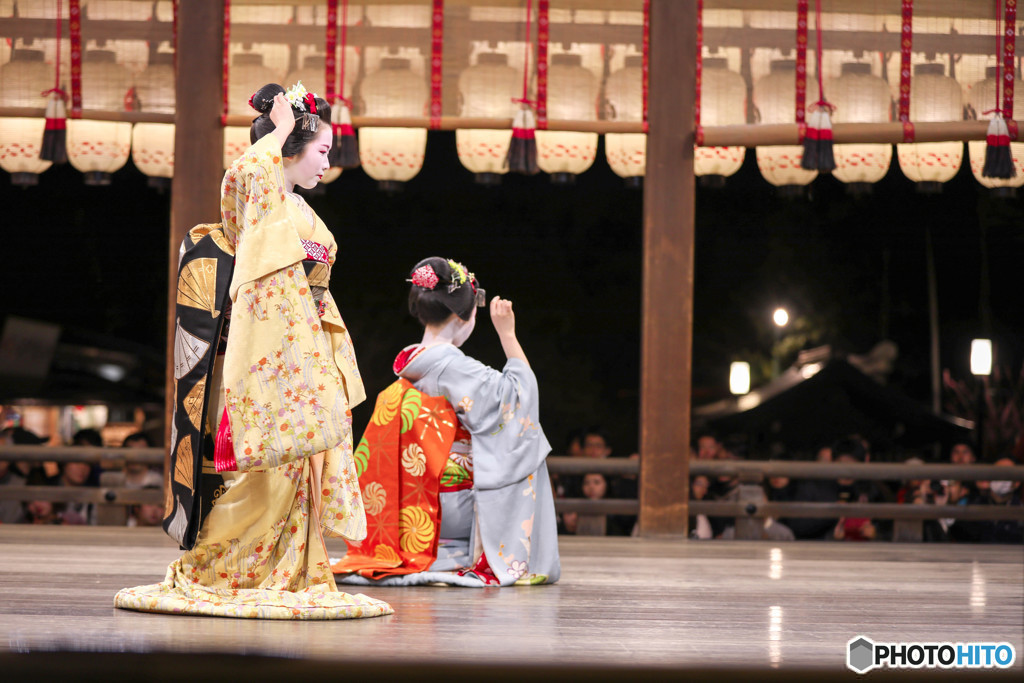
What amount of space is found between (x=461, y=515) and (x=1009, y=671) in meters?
2.62

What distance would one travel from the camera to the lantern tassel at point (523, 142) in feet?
18.5

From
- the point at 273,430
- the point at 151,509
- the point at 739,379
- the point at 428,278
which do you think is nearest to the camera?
the point at 273,430

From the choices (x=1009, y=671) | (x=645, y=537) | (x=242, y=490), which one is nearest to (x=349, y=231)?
(x=645, y=537)

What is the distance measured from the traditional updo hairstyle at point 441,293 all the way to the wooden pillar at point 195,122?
6.46 feet

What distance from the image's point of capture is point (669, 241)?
572 centimetres

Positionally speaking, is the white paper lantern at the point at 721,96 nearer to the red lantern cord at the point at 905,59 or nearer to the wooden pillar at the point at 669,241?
the wooden pillar at the point at 669,241

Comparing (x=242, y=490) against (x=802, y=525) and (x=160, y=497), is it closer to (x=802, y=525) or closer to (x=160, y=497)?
(x=160, y=497)

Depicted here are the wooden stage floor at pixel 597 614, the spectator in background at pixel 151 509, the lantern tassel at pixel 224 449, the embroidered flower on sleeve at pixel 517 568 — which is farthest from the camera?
the spectator in background at pixel 151 509

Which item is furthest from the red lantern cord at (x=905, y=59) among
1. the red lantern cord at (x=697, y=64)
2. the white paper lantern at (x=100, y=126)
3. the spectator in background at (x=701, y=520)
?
the white paper lantern at (x=100, y=126)

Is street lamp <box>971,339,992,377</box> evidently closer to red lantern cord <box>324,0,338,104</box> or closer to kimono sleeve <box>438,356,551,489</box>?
red lantern cord <box>324,0,338,104</box>

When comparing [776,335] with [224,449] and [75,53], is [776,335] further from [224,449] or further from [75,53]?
[224,449]

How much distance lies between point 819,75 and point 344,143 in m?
2.54

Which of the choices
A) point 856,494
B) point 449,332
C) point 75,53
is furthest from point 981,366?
point 75,53

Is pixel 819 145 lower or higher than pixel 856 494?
higher
